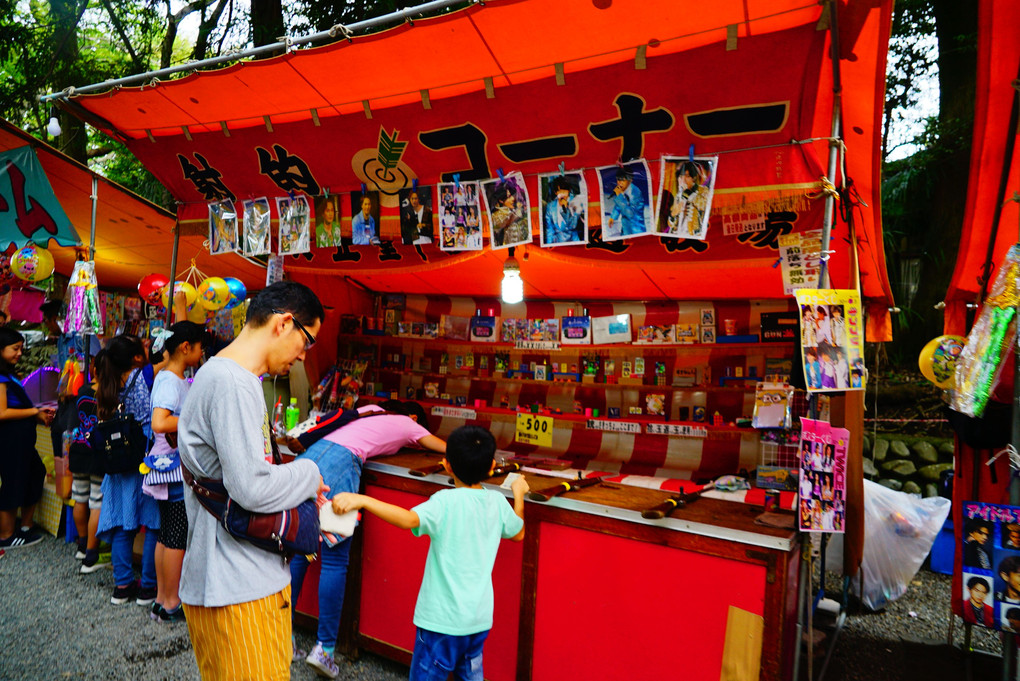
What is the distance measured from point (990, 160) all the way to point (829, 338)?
1605mm

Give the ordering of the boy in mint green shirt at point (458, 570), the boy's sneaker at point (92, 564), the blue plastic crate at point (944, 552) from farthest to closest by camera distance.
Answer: the blue plastic crate at point (944, 552) < the boy's sneaker at point (92, 564) < the boy in mint green shirt at point (458, 570)

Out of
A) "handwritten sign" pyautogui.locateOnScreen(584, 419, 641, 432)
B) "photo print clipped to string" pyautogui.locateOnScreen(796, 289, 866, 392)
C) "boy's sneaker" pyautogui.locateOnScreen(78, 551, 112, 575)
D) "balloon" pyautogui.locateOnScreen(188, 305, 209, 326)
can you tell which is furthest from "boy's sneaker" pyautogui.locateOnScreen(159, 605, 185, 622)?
"photo print clipped to string" pyautogui.locateOnScreen(796, 289, 866, 392)

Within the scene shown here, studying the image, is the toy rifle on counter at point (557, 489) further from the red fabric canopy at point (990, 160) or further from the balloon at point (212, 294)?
the balloon at point (212, 294)

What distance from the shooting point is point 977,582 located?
93.9 inches

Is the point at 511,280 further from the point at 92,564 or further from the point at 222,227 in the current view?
the point at 92,564

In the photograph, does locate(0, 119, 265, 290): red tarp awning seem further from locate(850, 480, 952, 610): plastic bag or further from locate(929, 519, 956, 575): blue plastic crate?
locate(929, 519, 956, 575): blue plastic crate

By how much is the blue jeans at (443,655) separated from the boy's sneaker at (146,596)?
9.40ft

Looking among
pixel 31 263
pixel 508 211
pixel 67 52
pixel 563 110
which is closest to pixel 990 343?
pixel 563 110

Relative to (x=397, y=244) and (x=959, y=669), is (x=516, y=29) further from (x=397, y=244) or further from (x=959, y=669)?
(x=959, y=669)

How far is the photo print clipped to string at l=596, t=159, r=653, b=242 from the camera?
3.01 m

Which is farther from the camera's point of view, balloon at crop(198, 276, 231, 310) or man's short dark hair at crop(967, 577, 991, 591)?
balloon at crop(198, 276, 231, 310)

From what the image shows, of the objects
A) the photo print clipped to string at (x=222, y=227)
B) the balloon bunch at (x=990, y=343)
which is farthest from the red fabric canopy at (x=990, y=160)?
the photo print clipped to string at (x=222, y=227)

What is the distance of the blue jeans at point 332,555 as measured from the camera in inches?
125

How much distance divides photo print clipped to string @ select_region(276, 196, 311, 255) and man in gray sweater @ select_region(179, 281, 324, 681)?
2.59m
